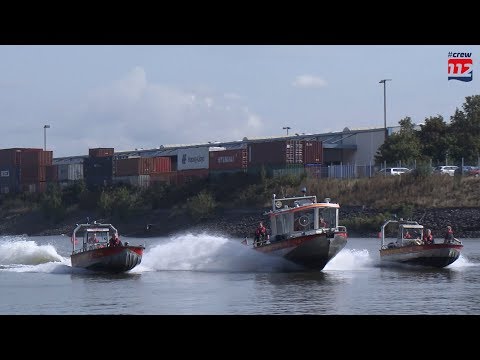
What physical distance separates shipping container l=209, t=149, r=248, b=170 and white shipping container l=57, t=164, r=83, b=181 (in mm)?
18903

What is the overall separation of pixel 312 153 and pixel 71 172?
1252 inches

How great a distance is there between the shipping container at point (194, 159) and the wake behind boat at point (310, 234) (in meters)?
58.4

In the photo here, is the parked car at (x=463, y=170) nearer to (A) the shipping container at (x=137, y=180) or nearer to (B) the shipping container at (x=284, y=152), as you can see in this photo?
(B) the shipping container at (x=284, y=152)

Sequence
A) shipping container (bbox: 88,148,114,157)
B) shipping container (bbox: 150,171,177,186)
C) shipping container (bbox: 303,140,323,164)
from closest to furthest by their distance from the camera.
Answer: shipping container (bbox: 303,140,323,164) < shipping container (bbox: 150,171,177,186) < shipping container (bbox: 88,148,114,157)

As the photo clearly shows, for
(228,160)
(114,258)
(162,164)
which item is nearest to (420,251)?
(114,258)

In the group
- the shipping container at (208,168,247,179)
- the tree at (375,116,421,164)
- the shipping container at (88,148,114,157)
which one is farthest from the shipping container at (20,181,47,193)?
the tree at (375,116,421,164)

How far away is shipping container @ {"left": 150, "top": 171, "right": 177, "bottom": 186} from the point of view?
90.9 metres

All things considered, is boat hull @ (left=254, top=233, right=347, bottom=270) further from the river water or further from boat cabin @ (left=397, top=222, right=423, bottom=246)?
boat cabin @ (left=397, top=222, right=423, bottom=246)

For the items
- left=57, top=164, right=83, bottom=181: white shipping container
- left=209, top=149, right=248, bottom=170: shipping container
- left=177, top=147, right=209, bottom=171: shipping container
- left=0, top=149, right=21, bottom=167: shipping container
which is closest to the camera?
left=209, top=149, right=248, bottom=170: shipping container

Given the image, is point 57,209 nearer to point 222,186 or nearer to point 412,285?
point 222,186

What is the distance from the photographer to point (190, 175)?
294ft

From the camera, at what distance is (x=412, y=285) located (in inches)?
1044
